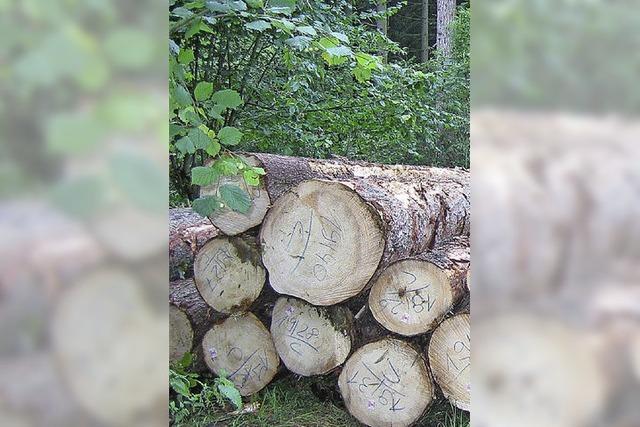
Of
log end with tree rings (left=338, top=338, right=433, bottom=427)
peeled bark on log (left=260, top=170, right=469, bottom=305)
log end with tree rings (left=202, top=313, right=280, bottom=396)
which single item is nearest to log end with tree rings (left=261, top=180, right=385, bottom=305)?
peeled bark on log (left=260, top=170, right=469, bottom=305)

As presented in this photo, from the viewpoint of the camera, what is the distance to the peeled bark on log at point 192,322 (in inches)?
118

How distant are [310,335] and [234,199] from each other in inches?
54.7

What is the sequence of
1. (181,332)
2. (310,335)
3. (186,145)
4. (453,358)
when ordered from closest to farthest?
1. (186,145)
2. (453,358)
3. (310,335)
4. (181,332)

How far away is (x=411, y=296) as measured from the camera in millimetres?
2541

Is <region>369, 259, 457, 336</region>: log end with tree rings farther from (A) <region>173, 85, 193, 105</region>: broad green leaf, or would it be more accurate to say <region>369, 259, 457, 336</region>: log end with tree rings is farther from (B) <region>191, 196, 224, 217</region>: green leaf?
(A) <region>173, 85, 193, 105</region>: broad green leaf

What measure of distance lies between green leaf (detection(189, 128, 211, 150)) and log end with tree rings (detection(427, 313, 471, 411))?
1346 millimetres

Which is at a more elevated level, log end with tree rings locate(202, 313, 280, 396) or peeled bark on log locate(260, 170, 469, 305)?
peeled bark on log locate(260, 170, 469, 305)

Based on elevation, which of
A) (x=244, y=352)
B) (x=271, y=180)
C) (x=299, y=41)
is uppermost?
(x=299, y=41)

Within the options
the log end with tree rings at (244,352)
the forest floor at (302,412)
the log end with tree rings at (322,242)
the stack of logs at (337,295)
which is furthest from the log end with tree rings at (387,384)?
the log end with tree rings at (244,352)

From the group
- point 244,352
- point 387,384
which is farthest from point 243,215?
point 387,384

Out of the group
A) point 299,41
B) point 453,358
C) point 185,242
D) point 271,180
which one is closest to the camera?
point 299,41

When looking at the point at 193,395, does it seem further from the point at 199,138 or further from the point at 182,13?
the point at 182,13

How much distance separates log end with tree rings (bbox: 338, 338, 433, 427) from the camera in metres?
2.57

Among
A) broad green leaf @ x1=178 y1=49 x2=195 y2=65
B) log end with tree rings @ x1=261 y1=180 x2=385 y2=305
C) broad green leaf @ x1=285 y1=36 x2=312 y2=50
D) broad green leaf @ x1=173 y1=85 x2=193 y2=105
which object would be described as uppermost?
broad green leaf @ x1=285 y1=36 x2=312 y2=50
